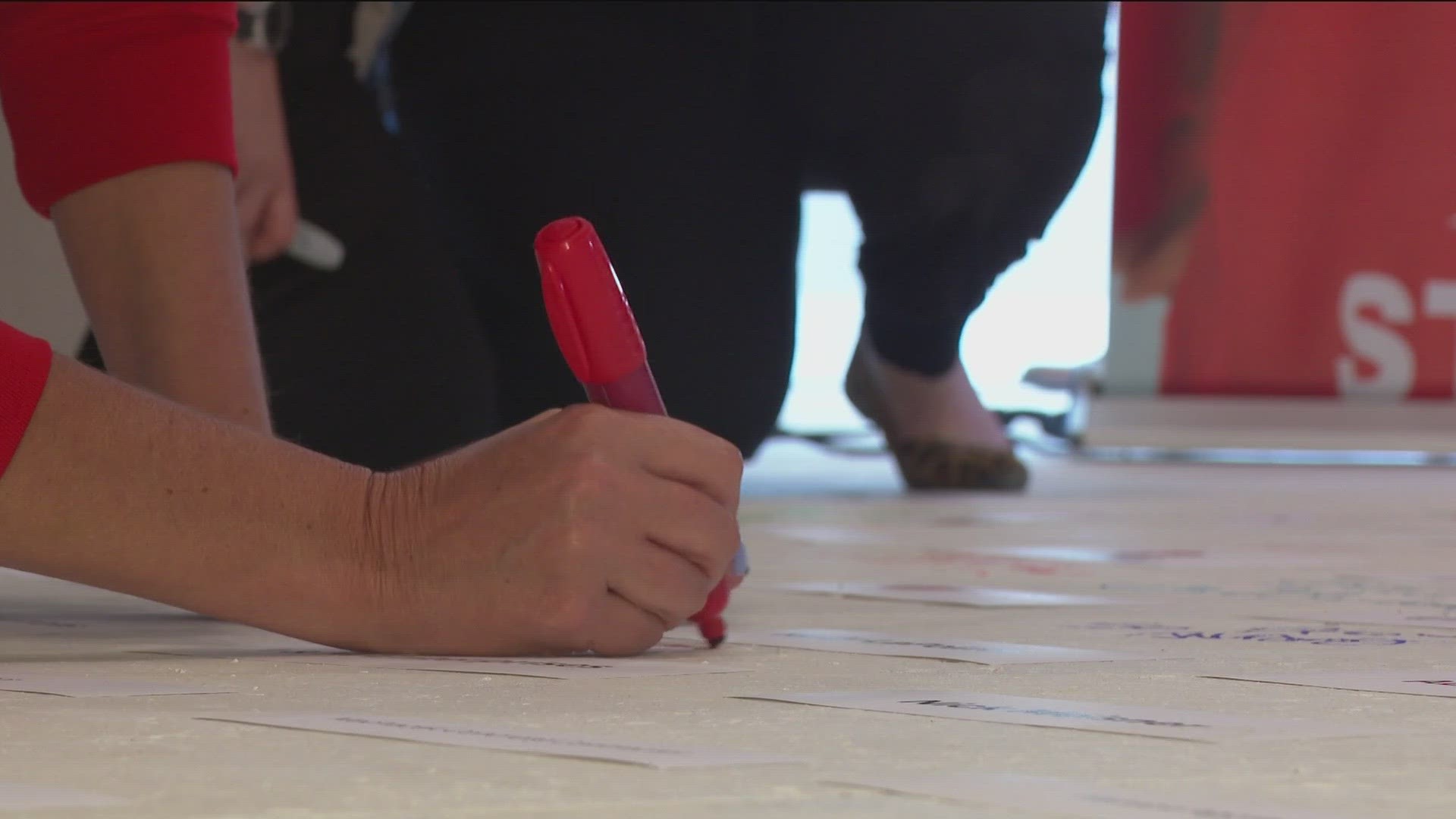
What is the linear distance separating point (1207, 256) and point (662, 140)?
5.01 feet

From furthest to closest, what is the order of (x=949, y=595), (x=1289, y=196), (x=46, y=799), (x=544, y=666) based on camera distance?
1. (x=1289, y=196)
2. (x=949, y=595)
3. (x=544, y=666)
4. (x=46, y=799)

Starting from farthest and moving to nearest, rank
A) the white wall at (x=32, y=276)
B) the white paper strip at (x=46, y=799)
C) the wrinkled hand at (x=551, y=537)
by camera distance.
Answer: the white wall at (x=32, y=276) < the wrinkled hand at (x=551, y=537) < the white paper strip at (x=46, y=799)

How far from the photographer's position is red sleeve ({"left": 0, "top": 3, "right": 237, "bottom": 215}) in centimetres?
85

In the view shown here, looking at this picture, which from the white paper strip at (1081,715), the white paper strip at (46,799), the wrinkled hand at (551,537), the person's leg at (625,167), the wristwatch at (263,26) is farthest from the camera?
the person's leg at (625,167)

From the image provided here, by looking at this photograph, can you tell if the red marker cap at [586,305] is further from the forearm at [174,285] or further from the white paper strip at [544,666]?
the forearm at [174,285]

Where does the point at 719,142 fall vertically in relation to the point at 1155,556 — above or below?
above

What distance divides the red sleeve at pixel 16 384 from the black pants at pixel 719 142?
0.98 m

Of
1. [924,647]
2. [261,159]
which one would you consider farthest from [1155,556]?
[261,159]

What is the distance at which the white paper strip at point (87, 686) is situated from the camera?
1.75 ft

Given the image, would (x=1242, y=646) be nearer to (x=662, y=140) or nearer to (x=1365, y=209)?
(x=662, y=140)

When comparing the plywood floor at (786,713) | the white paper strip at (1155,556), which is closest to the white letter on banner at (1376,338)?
the white paper strip at (1155,556)

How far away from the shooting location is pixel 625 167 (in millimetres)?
1540

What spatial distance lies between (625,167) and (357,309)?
0.31m

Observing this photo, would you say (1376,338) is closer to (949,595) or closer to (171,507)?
(949,595)
